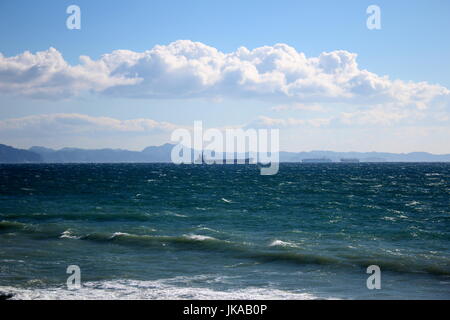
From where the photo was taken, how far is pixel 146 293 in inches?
662

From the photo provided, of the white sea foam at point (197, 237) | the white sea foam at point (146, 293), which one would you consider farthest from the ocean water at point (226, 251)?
the white sea foam at point (197, 237)

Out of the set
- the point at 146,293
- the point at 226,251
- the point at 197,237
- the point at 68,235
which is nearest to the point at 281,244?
the point at 226,251

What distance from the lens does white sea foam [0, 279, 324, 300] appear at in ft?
53.1

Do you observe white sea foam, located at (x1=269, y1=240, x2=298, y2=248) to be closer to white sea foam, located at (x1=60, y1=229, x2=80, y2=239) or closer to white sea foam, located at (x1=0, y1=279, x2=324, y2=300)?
white sea foam, located at (x1=0, y1=279, x2=324, y2=300)

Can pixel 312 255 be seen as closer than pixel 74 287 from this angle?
No

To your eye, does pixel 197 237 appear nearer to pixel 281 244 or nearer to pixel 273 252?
pixel 281 244

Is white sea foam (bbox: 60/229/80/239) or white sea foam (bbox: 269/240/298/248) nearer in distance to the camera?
white sea foam (bbox: 269/240/298/248)

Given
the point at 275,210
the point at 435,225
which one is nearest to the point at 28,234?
the point at 275,210

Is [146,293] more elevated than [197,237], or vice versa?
[146,293]

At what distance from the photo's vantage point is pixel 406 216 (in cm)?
3997

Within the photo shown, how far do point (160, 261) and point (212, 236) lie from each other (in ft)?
23.9

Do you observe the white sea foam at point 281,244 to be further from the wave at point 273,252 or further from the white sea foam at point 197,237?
the white sea foam at point 197,237

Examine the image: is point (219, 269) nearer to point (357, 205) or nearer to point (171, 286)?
point (171, 286)

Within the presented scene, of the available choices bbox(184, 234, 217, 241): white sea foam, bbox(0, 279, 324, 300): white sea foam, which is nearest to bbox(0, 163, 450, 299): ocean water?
bbox(0, 279, 324, 300): white sea foam
